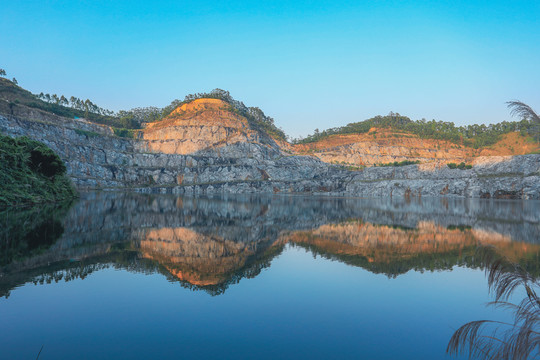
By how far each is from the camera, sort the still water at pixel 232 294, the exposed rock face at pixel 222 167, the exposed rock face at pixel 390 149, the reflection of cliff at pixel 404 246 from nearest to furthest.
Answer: the still water at pixel 232 294
the reflection of cliff at pixel 404 246
the exposed rock face at pixel 222 167
the exposed rock face at pixel 390 149

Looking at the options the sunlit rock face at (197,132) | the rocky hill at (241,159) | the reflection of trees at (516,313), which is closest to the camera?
the reflection of trees at (516,313)

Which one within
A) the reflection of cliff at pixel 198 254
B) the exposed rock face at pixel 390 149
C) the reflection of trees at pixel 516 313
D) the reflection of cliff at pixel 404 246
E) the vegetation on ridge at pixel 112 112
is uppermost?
the vegetation on ridge at pixel 112 112

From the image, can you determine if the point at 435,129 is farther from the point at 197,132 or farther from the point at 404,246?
the point at 404,246

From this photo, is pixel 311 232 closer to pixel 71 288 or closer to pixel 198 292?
pixel 198 292

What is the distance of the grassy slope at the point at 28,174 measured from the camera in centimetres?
3350

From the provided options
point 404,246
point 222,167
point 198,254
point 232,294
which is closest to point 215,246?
point 198,254

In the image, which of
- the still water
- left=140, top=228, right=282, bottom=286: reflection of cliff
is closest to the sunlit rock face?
left=140, top=228, right=282, bottom=286: reflection of cliff

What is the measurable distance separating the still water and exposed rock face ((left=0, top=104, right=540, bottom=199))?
76315mm

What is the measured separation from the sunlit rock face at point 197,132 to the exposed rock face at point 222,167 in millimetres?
378

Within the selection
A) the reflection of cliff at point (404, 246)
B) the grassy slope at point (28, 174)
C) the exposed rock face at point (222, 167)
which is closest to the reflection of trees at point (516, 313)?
the reflection of cliff at point (404, 246)

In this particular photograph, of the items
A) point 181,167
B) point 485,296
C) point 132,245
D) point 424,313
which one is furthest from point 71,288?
point 181,167

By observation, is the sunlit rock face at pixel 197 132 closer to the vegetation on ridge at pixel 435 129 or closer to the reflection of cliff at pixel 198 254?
the vegetation on ridge at pixel 435 129

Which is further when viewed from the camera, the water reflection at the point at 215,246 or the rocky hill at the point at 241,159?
the rocky hill at the point at 241,159

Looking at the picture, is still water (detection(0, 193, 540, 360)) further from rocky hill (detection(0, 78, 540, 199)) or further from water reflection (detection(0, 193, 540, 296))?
rocky hill (detection(0, 78, 540, 199))
